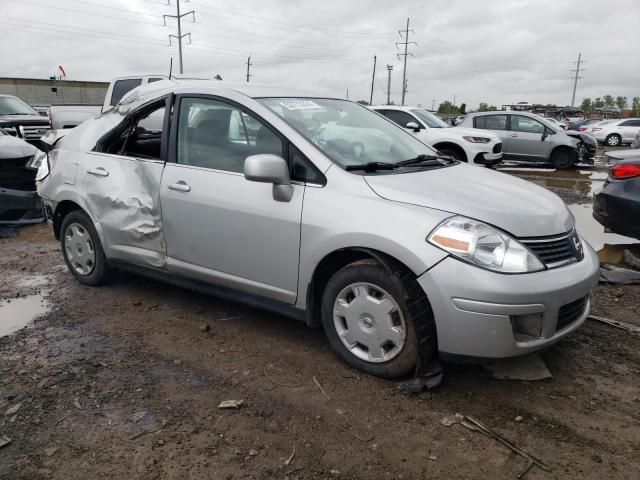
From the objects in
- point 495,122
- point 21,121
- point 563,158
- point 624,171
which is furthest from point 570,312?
point 563,158

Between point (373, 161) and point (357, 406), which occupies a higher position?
point (373, 161)

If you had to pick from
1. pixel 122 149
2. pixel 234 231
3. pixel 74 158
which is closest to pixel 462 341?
pixel 234 231

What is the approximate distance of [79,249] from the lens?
4.62 m

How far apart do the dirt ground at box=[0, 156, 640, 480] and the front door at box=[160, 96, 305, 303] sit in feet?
1.58

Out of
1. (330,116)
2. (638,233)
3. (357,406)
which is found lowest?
(357,406)

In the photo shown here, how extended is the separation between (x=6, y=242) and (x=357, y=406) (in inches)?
214

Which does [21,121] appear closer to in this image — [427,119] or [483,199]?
[427,119]

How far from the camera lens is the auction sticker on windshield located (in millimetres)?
3623

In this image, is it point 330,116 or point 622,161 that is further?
point 622,161

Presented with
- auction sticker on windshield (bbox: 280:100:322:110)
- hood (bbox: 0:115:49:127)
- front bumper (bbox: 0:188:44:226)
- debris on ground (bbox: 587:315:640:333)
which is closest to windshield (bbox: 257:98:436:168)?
auction sticker on windshield (bbox: 280:100:322:110)

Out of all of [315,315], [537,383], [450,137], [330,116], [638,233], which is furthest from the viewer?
[450,137]

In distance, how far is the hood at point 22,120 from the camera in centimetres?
1200

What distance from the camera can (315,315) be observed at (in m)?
3.34

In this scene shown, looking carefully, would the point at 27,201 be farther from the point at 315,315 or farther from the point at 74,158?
the point at 315,315
